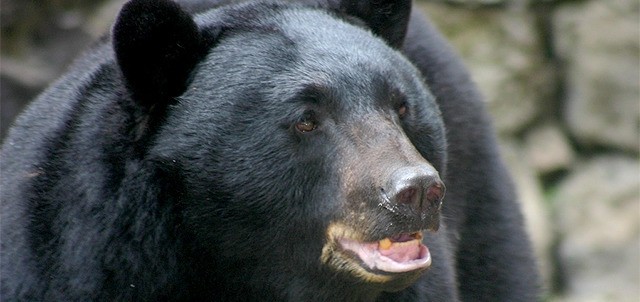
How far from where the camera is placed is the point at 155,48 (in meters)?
4.80

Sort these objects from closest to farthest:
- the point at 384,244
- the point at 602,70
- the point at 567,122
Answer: the point at 384,244 < the point at 602,70 < the point at 567,122

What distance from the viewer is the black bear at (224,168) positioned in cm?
467

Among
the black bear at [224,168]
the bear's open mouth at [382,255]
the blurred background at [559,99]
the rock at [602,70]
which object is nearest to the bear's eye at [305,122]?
the black bear at [224,168]

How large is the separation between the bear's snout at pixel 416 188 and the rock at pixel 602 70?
6099 mm

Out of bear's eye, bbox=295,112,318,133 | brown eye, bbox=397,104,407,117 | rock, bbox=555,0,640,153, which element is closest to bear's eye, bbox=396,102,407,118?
brown eye, bbox=397,104,407,117

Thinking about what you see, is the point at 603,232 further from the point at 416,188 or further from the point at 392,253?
the point at 416,188

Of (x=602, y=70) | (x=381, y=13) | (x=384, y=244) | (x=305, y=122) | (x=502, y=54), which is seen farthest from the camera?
(x=502, y=54)

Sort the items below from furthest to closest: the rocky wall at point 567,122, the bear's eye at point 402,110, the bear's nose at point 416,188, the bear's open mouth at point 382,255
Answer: the rocky wall at point 567,122 → the bear's eye at point 402,110 → the bear's open mouth at point 382,255 → the bear's nose at point 416,188

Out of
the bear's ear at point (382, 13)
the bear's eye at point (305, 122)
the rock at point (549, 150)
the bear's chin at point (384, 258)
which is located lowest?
the rock at point (549, 150)

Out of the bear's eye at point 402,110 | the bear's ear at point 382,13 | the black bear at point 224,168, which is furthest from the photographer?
the bear's ear at point 382,13

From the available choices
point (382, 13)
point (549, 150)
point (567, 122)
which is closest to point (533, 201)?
point (549, 150)

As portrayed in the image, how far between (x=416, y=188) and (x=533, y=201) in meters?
6.43

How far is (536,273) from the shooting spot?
6.93 metres

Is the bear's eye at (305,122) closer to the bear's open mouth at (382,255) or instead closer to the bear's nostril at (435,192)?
the bear's open mouth at (382,255)
